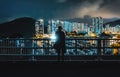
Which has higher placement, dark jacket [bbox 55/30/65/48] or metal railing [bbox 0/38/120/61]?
dark jacket [bbox 55/30/65/48]

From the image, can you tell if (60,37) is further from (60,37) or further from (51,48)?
(51,48)

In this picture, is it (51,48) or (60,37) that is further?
Answer: (51,48)

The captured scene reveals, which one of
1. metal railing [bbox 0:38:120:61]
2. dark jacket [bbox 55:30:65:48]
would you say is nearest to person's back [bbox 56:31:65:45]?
dark jacket [bbox 55:30:65:48]

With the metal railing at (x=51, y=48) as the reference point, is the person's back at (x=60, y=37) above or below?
above

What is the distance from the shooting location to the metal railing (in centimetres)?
2694

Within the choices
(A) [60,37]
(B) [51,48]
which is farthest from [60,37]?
(B) [51,48]

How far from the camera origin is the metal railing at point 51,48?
88.4 ft

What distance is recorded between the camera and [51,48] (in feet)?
90.0

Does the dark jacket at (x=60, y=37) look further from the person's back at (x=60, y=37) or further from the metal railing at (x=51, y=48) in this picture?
the metal railing at (x=51, y=48)

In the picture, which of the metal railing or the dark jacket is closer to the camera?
the dark jacket

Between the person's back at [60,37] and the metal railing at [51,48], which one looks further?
the metal railing at [51,48]

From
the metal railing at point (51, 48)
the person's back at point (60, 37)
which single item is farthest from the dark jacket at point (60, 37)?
the metal railing at point (51, 48)

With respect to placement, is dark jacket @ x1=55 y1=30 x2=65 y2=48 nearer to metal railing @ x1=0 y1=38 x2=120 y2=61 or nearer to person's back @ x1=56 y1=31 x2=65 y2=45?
person's back @ x1=56 y1=31 x2=65 y2=45
